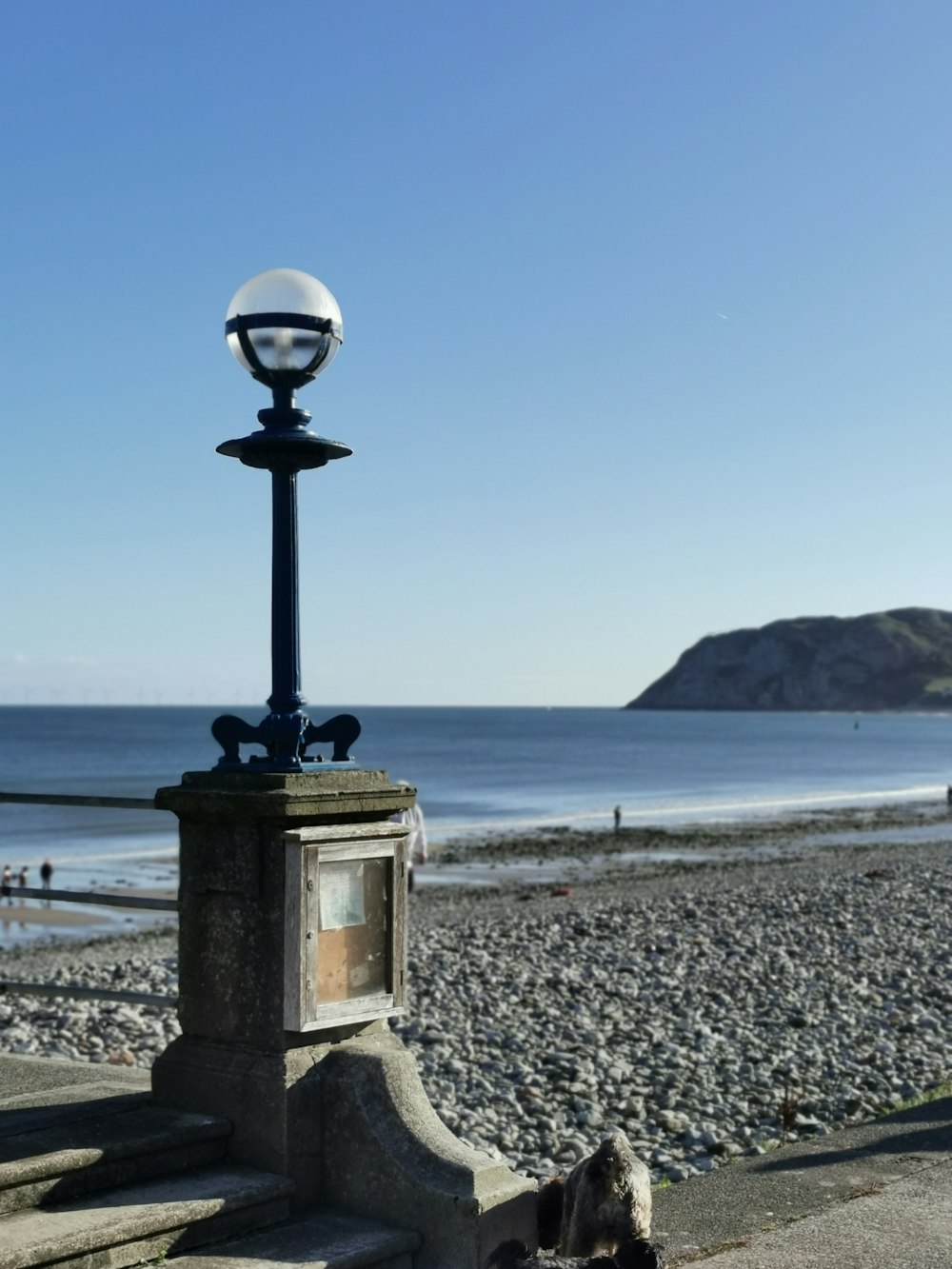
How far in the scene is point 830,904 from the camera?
2102 cm

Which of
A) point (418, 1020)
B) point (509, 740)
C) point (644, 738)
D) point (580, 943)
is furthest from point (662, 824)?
point (644, 738)

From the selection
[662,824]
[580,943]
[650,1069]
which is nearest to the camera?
[650,1069]

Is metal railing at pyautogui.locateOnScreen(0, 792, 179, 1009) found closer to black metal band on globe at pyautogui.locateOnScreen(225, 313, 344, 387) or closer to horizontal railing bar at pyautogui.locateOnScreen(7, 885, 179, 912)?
horizontal railing bar at pyautogui.locateOnScreen(7, 885, 179, 912)

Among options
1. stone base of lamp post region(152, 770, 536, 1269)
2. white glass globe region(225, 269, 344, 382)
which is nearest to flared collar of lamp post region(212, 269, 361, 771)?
white glass globe region(225, 269, 344, 382)

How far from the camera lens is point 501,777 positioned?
240 ft

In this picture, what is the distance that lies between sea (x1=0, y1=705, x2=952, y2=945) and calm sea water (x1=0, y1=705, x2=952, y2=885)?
127 millimetres

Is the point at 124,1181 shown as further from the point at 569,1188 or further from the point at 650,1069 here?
the point at 650,1069

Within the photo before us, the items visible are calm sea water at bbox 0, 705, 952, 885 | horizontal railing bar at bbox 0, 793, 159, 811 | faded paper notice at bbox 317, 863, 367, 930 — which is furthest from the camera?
calm sea water at bbox 0, 705, 952, 885

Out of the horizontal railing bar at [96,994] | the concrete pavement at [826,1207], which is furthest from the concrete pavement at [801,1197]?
the horizontal railing bar at [96,994]

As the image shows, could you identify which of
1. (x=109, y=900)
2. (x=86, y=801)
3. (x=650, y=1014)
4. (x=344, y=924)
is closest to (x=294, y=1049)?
(x=344, y=924)

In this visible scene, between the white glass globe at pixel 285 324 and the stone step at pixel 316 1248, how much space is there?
3.04 metres

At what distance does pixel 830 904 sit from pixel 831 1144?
1552 centimetres

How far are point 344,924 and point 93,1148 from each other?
3.57 feet

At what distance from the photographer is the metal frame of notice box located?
15.1ft
